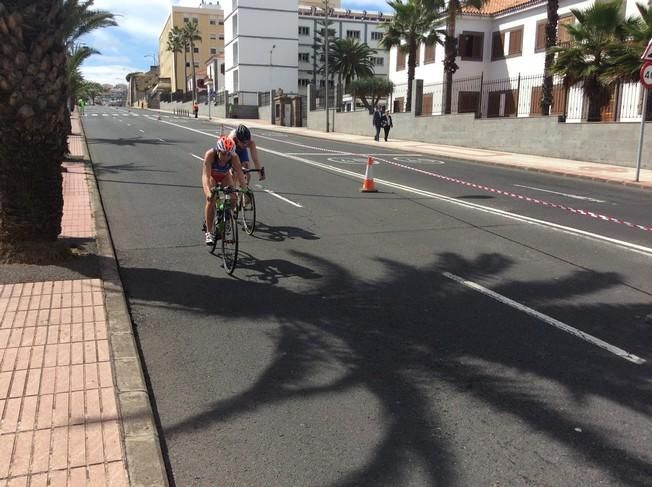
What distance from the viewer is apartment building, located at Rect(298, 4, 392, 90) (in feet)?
290

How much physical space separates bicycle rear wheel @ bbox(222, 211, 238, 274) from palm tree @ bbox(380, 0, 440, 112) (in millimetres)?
30245

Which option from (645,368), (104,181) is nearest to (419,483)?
(645,368)

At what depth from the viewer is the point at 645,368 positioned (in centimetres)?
438

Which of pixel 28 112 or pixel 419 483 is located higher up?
pixel 28 112

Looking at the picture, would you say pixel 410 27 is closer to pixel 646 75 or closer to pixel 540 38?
pixel 540 38

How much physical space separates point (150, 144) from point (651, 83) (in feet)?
64.5

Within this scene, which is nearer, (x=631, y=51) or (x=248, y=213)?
(x=248, y=213)

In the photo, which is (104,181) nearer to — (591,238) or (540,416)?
(591,238)

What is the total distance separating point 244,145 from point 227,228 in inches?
87.5

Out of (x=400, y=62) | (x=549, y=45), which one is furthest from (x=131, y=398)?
(x=400, y=62)

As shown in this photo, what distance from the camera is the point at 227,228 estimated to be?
6910mm

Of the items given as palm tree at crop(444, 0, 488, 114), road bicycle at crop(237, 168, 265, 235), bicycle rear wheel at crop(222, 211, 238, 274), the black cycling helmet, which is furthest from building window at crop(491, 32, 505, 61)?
bicycle rear wheel at crop(222, 211, 238, 274)

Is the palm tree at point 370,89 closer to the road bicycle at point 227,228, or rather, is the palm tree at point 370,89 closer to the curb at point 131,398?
the road bicycle at point 227,228

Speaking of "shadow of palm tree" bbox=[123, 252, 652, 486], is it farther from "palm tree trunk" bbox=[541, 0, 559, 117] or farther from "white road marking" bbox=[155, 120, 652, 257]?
"palm tree trunk" bbox=[541, 0, 559, 117]
